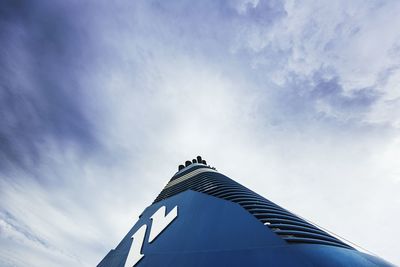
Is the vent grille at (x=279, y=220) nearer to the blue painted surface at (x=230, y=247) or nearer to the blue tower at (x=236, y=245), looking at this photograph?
the blue tower at (x=236, y=245)

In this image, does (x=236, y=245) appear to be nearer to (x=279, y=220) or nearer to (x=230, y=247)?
(x=230, y=247)

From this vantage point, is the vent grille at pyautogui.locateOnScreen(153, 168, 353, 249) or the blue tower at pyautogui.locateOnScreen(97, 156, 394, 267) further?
the vent grille at pyautogui.locateOnScreen(153, 168, 353, 249)

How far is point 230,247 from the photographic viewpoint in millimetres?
3824

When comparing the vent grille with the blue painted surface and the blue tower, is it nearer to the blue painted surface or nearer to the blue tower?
the blue tower

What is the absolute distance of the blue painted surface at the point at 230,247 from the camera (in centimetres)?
325

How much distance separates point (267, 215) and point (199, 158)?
24611 mm

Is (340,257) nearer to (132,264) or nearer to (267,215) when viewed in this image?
(267,215)

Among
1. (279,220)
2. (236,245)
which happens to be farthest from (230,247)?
(279,220)

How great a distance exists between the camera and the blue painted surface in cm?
325

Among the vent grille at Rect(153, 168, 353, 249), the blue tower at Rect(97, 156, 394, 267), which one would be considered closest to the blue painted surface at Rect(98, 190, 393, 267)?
the blue tower at Rect(97, 156, 394, 267)

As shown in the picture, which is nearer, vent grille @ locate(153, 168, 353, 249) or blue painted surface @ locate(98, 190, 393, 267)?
blue painted surface @ locate(98, 190, 393, 267)

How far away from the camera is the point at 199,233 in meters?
4.92

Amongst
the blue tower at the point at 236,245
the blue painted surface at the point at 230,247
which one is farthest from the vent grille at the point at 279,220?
the blue painted surface at the point at 230,247

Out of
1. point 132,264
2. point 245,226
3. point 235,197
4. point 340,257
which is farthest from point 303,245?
point 132,264
